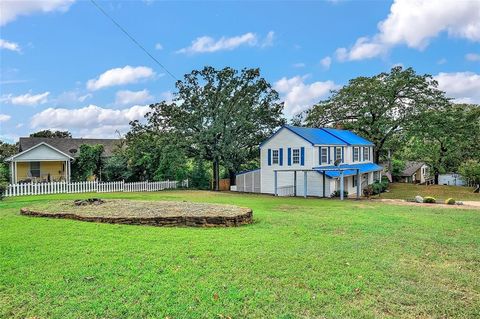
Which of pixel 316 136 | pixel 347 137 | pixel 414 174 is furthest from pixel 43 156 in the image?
pixel 414 174

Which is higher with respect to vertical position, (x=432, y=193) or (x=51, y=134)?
(x=51, y=134)

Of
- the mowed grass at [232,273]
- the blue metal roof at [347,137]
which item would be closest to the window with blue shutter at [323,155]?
the blue metal roof at [347,137]

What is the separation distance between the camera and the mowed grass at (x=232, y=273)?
4.55m

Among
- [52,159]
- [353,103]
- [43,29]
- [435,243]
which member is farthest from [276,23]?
[52,159]

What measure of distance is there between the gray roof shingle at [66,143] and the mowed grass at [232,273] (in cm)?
2554

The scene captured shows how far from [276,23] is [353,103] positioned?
17668 millimetres

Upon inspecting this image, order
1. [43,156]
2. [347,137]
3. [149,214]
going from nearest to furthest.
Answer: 1. [149,214]
2. [43,156]
3. [347,137]

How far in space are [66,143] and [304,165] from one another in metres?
23.4

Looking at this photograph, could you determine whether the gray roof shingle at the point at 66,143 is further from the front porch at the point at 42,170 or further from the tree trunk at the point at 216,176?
the tree trunk at the point at 216,176

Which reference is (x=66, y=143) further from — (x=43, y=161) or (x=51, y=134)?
(x=51, y=134)

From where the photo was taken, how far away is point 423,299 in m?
4.89

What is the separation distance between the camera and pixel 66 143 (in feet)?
113

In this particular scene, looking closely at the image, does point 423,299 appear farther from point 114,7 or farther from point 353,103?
point 353,103

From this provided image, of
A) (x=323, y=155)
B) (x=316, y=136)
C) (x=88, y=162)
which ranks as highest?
(x=316, y=136)
